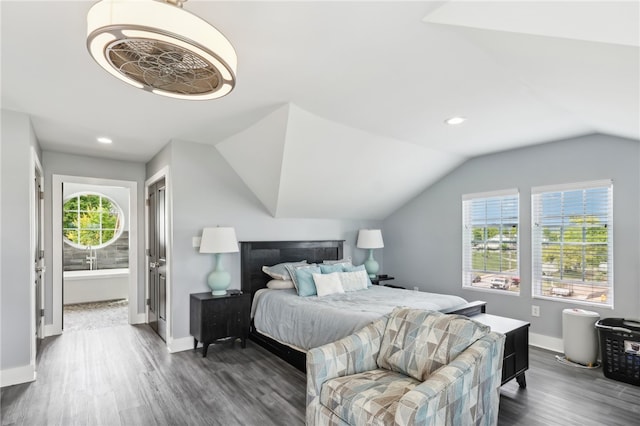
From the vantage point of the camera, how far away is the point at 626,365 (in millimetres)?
3031

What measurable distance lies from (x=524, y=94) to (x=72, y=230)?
8149 millimetres

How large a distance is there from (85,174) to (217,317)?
2.88 m

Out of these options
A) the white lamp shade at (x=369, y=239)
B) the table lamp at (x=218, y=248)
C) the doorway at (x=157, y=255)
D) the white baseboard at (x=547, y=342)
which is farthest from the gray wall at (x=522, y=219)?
the doorway at (x=157, y=255)

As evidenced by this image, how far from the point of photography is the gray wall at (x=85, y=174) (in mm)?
4469

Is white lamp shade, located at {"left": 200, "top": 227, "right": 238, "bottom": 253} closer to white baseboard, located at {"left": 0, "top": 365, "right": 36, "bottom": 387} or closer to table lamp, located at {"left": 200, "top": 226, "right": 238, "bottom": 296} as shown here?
table lamp, located at {"left": 200, "top": 226, "right": 238, "bottom": 296}

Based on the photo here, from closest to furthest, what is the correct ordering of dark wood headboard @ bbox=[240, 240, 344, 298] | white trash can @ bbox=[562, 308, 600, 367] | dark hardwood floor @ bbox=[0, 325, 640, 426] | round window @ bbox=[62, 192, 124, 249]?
dark hardwood floor @ bbox=[0, 325, 640, 426] → white trash can @ bbox=[562, 308, 600, 367] → dark wood headboard @ bbox=[240, 240, 344, 298] → round window @ bbox=[62, 192, 124, 249]

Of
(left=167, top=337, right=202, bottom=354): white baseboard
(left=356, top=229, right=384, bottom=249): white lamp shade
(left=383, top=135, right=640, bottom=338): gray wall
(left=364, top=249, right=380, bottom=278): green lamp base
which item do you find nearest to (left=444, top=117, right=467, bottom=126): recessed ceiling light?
(left=383, top=135, right=640, bottom=338): gray wall

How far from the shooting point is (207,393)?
2836 mm

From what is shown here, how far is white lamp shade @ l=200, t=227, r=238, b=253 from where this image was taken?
3781 mm

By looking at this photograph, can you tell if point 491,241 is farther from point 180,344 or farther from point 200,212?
point 180,344

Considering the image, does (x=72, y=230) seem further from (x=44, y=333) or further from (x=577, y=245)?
(x=577, y=245)

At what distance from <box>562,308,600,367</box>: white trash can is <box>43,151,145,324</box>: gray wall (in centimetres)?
540

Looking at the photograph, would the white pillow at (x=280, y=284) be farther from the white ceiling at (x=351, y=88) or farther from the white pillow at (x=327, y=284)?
the white ceiling at (x=351, y=88)

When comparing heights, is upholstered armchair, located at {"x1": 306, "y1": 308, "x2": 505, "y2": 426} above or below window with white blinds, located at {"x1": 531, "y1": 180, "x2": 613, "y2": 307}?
below
